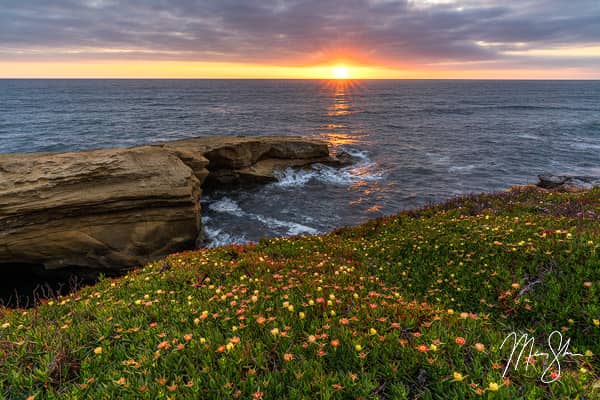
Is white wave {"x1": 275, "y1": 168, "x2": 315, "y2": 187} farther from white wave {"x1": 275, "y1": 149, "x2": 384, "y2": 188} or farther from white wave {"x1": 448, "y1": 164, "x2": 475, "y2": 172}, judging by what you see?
white wave {"x1": 448, "y1": 164, "x2": 475, "y2": 172}

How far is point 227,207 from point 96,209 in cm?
1084

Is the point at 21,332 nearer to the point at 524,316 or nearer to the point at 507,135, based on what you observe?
the point at 524,316

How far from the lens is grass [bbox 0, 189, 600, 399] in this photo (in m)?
3.57

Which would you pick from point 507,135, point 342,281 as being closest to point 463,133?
point 507,135

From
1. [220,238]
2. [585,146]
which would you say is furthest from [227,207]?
[585,146]

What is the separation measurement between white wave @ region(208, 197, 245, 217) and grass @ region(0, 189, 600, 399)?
15314 millimetres

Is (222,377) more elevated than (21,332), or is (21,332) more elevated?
(222,377)

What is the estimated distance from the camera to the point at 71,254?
49.9 feet

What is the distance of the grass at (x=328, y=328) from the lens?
3568mm

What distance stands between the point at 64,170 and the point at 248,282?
13908 millimetres

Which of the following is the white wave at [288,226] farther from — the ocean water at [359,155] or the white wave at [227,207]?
the white wave at [227,207]

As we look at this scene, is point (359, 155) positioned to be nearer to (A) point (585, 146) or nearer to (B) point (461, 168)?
(B) point (461, 168)

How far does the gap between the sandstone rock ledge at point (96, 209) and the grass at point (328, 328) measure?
334 inches

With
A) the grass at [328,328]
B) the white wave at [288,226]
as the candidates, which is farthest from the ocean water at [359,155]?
the grass at [328,328]
